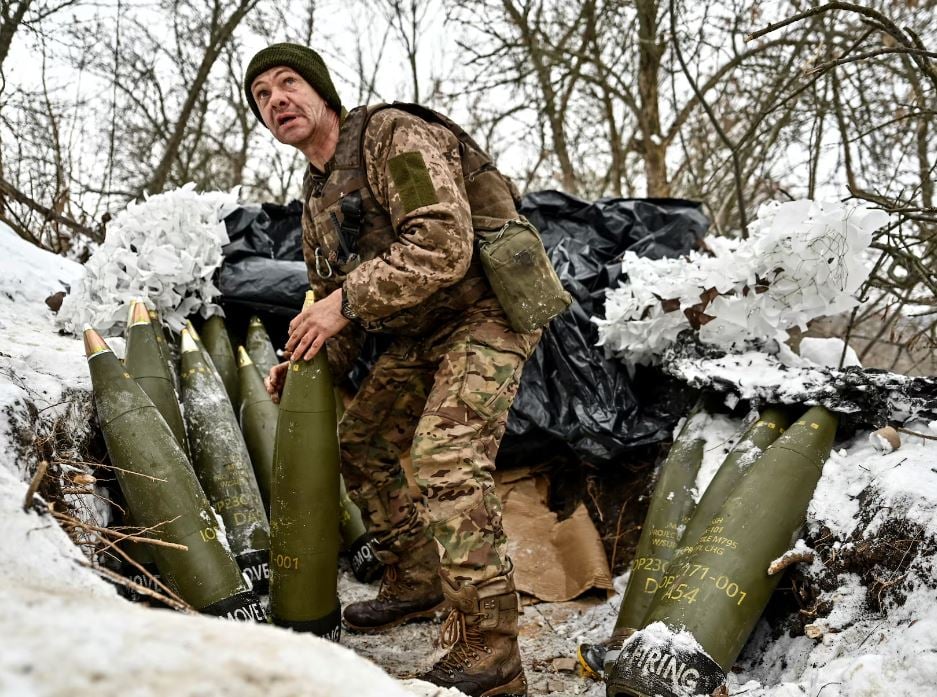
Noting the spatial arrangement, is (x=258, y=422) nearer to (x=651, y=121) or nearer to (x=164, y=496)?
(x=164, y=496)

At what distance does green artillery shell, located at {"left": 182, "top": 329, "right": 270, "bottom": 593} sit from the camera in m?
2.75

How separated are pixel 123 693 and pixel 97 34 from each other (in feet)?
24.1

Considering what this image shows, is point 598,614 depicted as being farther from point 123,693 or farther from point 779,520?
point 123,693

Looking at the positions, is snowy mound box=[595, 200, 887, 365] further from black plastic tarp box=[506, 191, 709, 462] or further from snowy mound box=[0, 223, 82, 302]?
snowy mound box=[0, 223, 82, 302]

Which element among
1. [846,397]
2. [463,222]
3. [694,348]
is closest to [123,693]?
[463,222]

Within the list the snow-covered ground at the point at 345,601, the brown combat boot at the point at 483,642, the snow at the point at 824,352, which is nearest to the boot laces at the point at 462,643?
the brown combat boot at the point at 483,642

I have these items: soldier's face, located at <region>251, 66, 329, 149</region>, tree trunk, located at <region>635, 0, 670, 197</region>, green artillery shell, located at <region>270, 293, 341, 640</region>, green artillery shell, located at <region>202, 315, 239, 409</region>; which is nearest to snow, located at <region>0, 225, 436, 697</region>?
green artillery shell, located at <region>270, 293, 341, 640</region>

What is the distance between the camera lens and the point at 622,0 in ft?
18.2

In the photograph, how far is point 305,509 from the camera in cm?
240

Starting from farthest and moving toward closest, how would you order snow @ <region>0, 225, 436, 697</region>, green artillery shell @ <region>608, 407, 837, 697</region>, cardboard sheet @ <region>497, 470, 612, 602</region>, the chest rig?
1. cardboard sheet @ <region>497, 470, 612, 602</region>
2. the chest rig
3. green artillery shell @ <region>608, 407, 837, 697</region>
4. snow @ <region>0, 225, 436, 697</region>

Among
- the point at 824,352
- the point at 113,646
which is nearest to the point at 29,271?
the point at 113,646

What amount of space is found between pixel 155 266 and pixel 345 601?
189 cm

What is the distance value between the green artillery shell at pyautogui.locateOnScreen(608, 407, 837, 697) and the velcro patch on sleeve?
1.39 m

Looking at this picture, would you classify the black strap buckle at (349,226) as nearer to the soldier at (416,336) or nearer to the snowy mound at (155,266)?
the soldier at (416,336)
